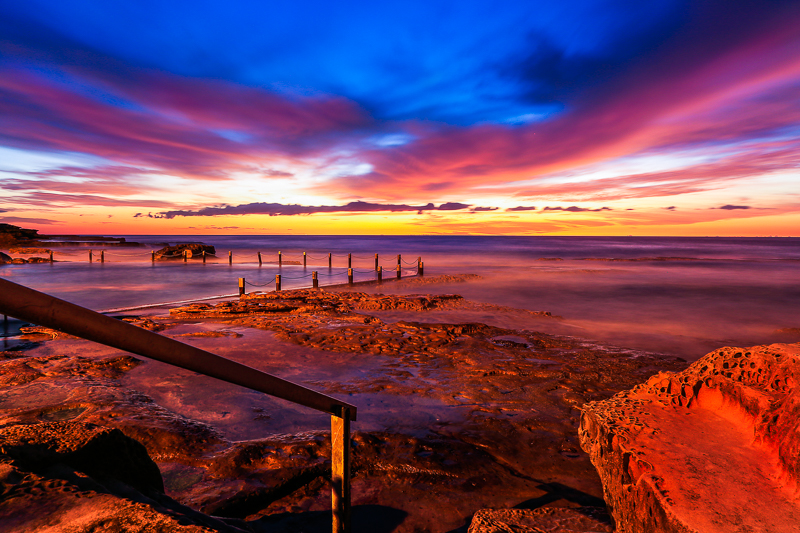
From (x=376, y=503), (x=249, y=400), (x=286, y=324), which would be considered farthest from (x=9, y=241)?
(x=376, y=503)

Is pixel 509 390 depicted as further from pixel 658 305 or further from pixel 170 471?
pixel 658 305

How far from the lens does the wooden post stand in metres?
2.26

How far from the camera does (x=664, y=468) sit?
214 cm

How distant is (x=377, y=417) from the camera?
5.28 metres

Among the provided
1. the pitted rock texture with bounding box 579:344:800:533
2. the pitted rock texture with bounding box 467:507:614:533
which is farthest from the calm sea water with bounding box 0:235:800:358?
the pitted rock texture with bounding box 467:507:614:533

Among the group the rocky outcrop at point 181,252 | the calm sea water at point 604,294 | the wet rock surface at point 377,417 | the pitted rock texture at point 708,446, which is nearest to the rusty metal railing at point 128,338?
the wet rock surface at point 377,417

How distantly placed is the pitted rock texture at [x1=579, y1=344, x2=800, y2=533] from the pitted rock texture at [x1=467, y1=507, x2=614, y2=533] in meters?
0.28

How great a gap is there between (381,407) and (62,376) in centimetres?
547

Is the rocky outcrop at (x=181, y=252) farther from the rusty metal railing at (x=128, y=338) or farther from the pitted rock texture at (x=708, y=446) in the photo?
the pitted rock texture at (x=708, y=446)

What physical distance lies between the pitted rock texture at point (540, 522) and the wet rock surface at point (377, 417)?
0.58 m

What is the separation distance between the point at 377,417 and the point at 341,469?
10.2ft

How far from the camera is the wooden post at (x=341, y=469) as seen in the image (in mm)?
2260

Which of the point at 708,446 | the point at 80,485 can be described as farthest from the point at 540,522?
the point at 80,485

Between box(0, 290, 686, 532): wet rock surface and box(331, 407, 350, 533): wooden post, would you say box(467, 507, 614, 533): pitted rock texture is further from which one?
box(331, 407, 350, 533): wooden post
